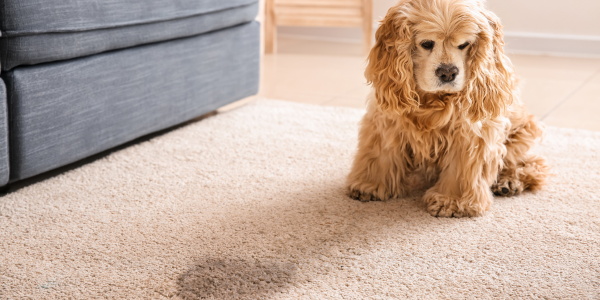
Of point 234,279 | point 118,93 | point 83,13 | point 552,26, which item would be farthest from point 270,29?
point 234,279

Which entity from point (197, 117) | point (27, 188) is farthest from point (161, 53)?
point (27, 188)

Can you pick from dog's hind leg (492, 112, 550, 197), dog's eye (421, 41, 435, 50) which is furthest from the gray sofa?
dog's hind leg (492, 112, 550, 197)

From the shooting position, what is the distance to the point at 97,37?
1854 millimetres

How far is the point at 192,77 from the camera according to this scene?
2.35m

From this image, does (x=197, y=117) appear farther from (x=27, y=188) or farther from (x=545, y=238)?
(x=545, y=238)

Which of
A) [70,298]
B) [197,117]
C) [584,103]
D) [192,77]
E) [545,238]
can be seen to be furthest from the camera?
[584,103]

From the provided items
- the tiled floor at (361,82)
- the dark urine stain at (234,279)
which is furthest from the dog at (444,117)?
the tiled floor at (361,82)

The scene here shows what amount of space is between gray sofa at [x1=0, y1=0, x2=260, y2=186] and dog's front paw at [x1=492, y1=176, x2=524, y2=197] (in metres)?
1.30

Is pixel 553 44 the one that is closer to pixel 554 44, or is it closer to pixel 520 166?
pixel 554 44

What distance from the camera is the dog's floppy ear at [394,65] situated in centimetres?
149

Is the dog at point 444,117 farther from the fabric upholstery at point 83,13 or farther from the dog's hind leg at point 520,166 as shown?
the fabric upholstery at point 83,13

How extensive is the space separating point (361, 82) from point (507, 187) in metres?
1.88

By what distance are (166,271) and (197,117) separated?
1.42 metres

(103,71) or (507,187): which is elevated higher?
(103,71)
